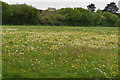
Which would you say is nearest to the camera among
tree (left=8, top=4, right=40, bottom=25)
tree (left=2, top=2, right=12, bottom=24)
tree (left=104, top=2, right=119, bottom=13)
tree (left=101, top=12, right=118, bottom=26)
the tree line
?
tree (left=2, top=2, right=12, bottom=24)

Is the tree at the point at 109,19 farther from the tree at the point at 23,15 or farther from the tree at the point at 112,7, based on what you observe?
the tree at the point at 23,15

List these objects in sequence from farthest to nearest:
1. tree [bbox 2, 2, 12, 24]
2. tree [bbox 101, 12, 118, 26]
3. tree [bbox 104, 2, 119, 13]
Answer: tree [bbox 104, 2, 119, 13] < tree [bbox 101, 12, 118, 26] < tree [bbox 2, 2, 12, 24]

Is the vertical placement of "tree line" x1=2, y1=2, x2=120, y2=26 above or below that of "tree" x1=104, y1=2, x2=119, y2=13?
below

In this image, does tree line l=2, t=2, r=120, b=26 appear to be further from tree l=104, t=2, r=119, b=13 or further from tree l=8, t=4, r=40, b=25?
tree l=104, t=2, r=119, b=13

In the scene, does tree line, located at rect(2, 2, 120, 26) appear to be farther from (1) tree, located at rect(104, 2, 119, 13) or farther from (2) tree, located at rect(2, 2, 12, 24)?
(1) tree, located at rect(104, 2, 119, 13)

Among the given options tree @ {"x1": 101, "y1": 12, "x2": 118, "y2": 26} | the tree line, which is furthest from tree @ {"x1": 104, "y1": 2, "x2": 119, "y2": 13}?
tree @ {"x1": 101, "y1": 12, "x2": 118, "y2": 26}

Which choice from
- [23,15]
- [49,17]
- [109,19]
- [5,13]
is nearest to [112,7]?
[109,19]

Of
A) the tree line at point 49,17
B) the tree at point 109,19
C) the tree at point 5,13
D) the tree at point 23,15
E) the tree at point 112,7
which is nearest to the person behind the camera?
the tree at point 5,13

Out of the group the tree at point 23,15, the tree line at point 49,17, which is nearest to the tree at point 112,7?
the tree line at point 49,17

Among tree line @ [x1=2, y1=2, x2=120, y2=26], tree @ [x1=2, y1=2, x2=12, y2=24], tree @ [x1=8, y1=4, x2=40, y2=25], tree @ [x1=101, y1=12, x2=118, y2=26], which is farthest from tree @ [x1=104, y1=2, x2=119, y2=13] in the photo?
tree @ [x1=2, y1=2, x2=12, y2=24]

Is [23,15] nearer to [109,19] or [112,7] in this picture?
[109,19]

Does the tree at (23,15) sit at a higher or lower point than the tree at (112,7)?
lower

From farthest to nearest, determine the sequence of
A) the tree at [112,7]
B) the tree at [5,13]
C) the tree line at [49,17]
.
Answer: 1. the tree at [112,7]
2. the tree line at [49,17]
3. the tree at [5,13]

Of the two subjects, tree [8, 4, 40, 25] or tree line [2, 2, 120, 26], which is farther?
tree [8, 4, 40, 25]
